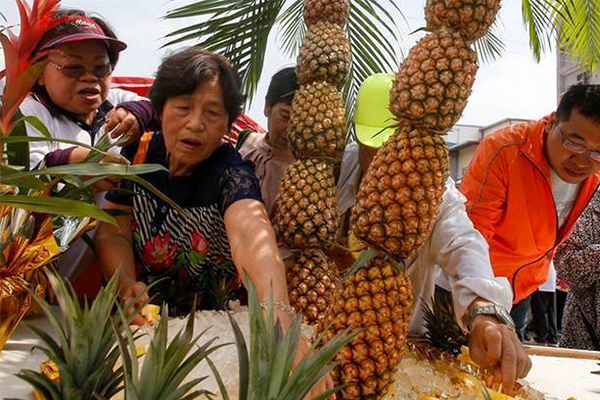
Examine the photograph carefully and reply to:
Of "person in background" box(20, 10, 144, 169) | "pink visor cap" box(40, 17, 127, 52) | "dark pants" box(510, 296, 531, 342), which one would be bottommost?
"dark pants" box(510, 296, 531, 342)

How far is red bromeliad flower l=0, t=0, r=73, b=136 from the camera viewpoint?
37.7 inches

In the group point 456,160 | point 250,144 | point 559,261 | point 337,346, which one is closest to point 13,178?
point 337,346

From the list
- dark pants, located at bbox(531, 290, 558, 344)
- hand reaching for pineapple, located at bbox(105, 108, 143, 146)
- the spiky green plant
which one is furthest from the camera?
dark pants, located at bbox(531, 290, 558, 344)

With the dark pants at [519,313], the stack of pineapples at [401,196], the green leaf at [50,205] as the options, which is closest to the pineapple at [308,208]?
the stack of pineapples at [401,196]

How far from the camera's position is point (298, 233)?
1389 mm

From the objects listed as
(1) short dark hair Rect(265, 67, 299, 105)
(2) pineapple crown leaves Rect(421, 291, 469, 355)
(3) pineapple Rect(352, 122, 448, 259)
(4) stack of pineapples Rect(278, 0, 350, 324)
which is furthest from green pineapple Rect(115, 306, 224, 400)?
(1) short dark hair Rect(265, 67, 299, 105)

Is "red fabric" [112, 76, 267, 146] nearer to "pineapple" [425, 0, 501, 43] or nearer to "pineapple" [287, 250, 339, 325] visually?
"pineapple" [287, 250, 339, 325]

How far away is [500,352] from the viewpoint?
1.10m

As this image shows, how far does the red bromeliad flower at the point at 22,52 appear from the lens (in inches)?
37.7

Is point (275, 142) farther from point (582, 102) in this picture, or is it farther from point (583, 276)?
point (583, 276)

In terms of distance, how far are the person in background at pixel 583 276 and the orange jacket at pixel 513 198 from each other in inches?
18.4

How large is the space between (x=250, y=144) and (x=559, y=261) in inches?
66.4

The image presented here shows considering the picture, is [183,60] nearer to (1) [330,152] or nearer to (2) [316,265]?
(1) [330,152]

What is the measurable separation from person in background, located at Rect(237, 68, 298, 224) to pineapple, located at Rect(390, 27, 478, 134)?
33.5 inches
